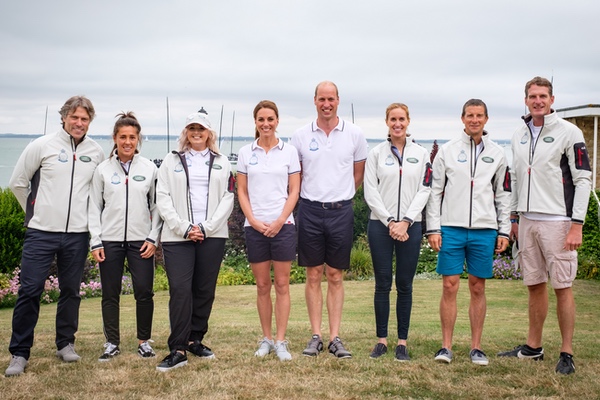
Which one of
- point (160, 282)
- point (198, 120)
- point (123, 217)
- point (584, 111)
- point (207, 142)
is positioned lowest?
point (160, 282)

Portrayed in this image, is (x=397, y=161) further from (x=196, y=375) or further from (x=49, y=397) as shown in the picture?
(x=49, y=397)

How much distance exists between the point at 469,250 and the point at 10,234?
9884mm

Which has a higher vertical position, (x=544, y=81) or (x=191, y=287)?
(x=544, y=81)

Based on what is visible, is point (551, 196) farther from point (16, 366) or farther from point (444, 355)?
point (16, 366)

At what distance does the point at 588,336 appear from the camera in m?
8.48


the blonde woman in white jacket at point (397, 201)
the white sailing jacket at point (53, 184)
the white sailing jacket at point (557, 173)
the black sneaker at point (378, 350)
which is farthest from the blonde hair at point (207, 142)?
the white sailing jacket at point (557, 173)

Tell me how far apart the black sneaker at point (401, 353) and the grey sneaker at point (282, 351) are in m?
1.01

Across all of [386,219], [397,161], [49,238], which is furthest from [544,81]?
[49,238]

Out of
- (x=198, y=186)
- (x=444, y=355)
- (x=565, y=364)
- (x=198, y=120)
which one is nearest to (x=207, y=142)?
(x=198, y=120)

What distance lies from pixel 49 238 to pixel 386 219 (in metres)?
3.04

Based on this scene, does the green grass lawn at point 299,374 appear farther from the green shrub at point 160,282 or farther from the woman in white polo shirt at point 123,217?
the green shrub at point 160,282

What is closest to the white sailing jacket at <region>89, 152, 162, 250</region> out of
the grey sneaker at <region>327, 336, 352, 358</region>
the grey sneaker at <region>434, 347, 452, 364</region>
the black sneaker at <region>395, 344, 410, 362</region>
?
the grey sneaker at <region>327, 336, 352, 358</region>

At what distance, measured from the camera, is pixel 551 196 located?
19.8 ft

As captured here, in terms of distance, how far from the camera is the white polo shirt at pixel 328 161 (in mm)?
6164
